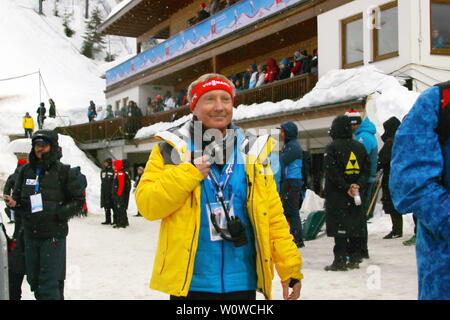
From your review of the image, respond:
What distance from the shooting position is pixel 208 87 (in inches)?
102

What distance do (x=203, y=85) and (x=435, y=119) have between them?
1.15 meters

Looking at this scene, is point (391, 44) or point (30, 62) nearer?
point (391, 44)

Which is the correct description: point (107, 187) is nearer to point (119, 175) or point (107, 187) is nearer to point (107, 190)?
point (107, 190)

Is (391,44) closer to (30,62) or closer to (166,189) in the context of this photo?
(166,189)

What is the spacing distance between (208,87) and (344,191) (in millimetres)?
3771

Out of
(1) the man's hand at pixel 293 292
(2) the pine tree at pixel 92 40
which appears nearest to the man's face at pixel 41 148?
(1) the man's hand at pixel 293 292

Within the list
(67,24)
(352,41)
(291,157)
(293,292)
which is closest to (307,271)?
(291,157)

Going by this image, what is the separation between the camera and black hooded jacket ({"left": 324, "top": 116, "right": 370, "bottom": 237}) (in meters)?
5.90

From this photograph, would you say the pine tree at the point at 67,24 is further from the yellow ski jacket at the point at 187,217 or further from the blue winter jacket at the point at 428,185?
the blue winter jacket at the point at 428,185

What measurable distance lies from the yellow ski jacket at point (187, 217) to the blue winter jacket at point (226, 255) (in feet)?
0.19

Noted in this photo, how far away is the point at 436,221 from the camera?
191 centimetres

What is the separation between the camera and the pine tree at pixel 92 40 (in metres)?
61.4
